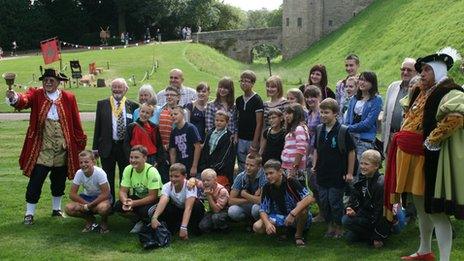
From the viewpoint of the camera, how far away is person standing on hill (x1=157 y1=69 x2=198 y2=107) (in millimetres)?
8734

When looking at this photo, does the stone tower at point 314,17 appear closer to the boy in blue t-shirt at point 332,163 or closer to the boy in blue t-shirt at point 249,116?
the boy in blue t-shirt at point 249,116

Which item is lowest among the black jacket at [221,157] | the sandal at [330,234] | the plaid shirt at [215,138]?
the sandal at [330,234]

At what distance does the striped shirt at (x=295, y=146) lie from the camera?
704 centimetres

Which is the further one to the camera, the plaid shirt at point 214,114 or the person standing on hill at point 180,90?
the person standing on hill at point 180,90

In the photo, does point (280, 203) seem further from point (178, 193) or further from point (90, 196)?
point (90, 196)

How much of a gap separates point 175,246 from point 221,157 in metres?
1.48

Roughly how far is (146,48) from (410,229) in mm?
39257

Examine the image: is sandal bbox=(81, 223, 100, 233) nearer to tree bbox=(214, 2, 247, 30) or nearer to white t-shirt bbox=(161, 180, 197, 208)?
white t-shirt bbox=(161, 180, 197, 208)

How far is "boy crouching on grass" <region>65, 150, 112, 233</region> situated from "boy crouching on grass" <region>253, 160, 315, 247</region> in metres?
1.88

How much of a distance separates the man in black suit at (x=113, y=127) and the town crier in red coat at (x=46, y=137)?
326mm

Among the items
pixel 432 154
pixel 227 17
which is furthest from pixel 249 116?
pixel 227 17

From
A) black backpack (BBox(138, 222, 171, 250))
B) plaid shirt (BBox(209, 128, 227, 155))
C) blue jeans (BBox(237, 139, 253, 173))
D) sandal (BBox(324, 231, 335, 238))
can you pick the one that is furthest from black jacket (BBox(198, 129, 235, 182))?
sandal (BBox(324, 231, 335, 238))

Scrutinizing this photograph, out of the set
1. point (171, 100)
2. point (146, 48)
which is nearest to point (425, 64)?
point (171, 100)

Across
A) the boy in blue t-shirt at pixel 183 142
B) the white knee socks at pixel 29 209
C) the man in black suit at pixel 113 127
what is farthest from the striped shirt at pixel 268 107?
the white knee socks at pixel 29 209
